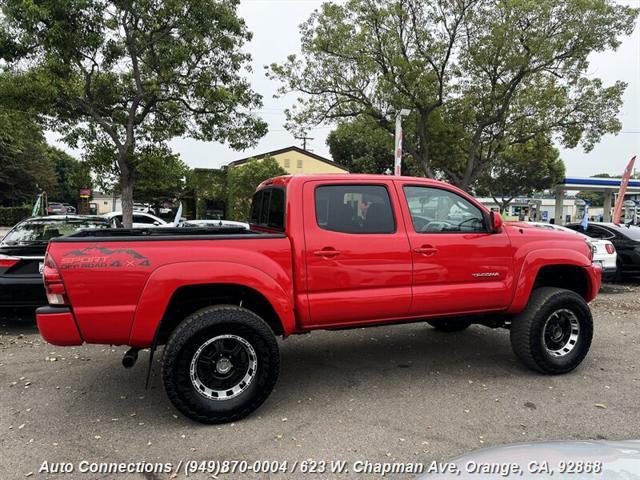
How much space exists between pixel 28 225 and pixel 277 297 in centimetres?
485

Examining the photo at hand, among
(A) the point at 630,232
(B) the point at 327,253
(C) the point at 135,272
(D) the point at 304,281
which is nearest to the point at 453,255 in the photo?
(B) the point at 327,253

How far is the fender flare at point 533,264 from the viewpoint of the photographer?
4.38m

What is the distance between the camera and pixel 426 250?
403 centimetres

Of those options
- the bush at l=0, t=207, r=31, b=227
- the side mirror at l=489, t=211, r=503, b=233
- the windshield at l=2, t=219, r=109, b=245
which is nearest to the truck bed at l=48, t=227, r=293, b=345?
the side mirror at l=489, t=211, r=503, b=233

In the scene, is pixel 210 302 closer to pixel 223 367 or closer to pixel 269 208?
pixel 223 367

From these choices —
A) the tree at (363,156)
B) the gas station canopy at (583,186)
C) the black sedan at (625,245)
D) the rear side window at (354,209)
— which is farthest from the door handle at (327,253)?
the tree at (363,156)

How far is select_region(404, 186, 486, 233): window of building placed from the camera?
4203 millimetres

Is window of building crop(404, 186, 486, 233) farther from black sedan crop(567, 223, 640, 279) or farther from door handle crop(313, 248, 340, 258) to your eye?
black sedan crop(567, 223, 640, 279)

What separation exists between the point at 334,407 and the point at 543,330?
2184 millimetres

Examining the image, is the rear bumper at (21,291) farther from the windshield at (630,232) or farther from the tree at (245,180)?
the tree at (245,180)

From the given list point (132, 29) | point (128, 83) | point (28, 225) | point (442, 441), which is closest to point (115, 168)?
point (128, 83)

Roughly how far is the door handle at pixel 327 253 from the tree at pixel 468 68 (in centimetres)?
1360

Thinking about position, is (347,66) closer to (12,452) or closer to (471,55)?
(471,55)

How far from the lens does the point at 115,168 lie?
38.6 ft
